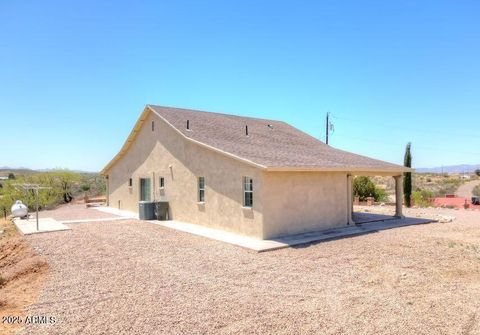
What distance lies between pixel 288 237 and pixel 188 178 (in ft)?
18.9

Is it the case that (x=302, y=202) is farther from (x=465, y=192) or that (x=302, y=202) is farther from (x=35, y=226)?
(x=465, y=192)

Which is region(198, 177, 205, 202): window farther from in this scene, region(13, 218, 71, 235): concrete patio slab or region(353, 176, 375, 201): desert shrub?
region(353, 176, 375, 201): desert shrub

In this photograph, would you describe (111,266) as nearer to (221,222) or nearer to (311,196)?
(221,222)

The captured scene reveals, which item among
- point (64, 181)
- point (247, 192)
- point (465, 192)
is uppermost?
point (247, 192)

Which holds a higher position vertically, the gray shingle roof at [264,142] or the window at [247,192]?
the gray shingle roof at [264,142]

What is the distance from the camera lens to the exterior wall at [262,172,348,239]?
39.5 ft

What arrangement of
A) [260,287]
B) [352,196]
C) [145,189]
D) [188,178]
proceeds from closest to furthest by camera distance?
[260,287]
[352,196]
[188,178]
[145,189]

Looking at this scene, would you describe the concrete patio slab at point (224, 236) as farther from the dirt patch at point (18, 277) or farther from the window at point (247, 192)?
the dirt patch at point (18, 277)

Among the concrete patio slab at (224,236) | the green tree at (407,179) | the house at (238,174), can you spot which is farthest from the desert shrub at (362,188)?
the concrete patio slab at (224,236)

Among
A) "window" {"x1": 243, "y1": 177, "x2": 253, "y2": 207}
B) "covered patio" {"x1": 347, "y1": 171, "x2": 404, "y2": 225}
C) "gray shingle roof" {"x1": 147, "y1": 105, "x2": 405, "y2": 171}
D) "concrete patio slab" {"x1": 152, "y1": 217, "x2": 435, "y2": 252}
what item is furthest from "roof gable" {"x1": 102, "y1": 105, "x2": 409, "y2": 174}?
"concrete patio slab" {"x1": 152, "y1": 217, "x2": 435, "y2": 252}

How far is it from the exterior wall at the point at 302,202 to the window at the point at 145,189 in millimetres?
10100

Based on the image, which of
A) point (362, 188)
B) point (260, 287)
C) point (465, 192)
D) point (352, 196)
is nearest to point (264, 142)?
point (352, 196)

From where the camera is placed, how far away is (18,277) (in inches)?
346

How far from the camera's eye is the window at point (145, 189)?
20.3 meters
